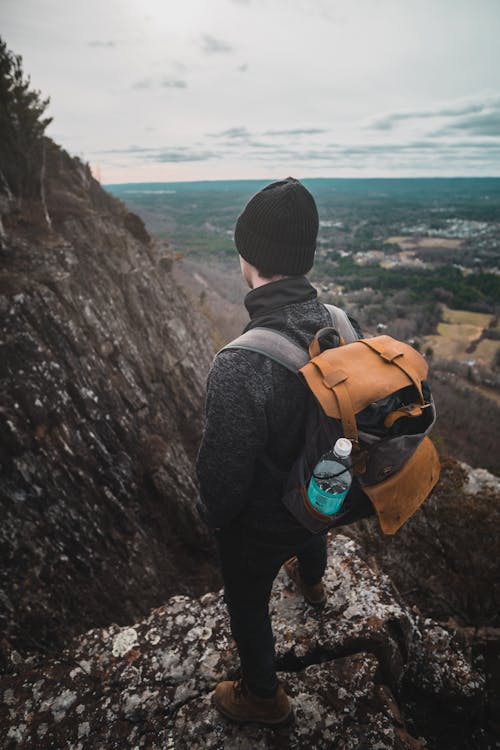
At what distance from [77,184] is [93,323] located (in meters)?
11.7

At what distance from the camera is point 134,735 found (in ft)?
11.5

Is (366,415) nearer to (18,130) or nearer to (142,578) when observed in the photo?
(142,578)

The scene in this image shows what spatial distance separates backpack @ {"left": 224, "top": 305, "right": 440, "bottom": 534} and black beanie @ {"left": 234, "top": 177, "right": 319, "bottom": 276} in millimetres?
533

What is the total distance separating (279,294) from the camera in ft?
8.46

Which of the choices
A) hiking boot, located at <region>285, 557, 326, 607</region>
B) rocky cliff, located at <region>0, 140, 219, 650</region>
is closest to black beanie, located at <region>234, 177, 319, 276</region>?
hiking boot, located at <region>285, 557, 326, 607</region>

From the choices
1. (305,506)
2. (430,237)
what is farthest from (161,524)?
(430,237)

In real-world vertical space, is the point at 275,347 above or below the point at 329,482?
above

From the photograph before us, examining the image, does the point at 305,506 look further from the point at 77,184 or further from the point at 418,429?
the point at 77,184

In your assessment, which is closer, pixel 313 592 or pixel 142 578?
pixel 313 592

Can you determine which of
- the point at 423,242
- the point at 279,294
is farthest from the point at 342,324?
the point at 423,242

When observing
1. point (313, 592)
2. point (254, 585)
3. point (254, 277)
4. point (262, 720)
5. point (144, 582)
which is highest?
point (254, 277)

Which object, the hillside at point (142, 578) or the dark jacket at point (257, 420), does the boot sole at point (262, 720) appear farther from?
the dark jacket at point (257, 420)

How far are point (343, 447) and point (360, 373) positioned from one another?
0.46 meters

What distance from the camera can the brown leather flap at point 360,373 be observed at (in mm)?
2131
